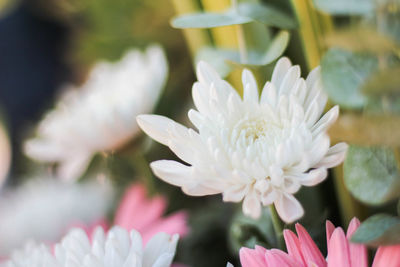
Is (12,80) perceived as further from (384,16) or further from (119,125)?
(384,16)

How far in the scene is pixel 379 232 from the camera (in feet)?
0.55

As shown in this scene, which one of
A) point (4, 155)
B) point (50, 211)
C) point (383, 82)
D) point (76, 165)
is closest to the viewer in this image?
Answer: point (383, 82)

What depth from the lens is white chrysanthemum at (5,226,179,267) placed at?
207mm

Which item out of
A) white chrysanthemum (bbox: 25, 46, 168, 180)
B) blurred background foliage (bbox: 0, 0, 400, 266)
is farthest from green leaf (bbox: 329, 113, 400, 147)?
white chrysanthemum (bbox: 25, 46, 168, 180)

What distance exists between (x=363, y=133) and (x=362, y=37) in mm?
33

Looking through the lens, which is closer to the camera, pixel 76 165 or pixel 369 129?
pixel 369 129

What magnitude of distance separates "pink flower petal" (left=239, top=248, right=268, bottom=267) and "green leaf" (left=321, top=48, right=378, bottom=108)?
7 centimetres

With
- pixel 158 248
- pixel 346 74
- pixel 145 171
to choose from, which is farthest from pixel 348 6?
pixel 145 171

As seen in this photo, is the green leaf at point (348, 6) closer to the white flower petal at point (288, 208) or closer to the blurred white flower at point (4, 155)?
the white flower petal at point (288, 208)

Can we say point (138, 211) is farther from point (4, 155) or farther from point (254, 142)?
point (4, 155)

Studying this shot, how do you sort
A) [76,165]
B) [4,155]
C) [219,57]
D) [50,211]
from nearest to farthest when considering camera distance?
[219,57]
[76,165]
[50,211]
[4,155]

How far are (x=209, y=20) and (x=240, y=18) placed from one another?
2cm

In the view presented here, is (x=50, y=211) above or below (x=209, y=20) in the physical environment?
below

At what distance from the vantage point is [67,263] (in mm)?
209
